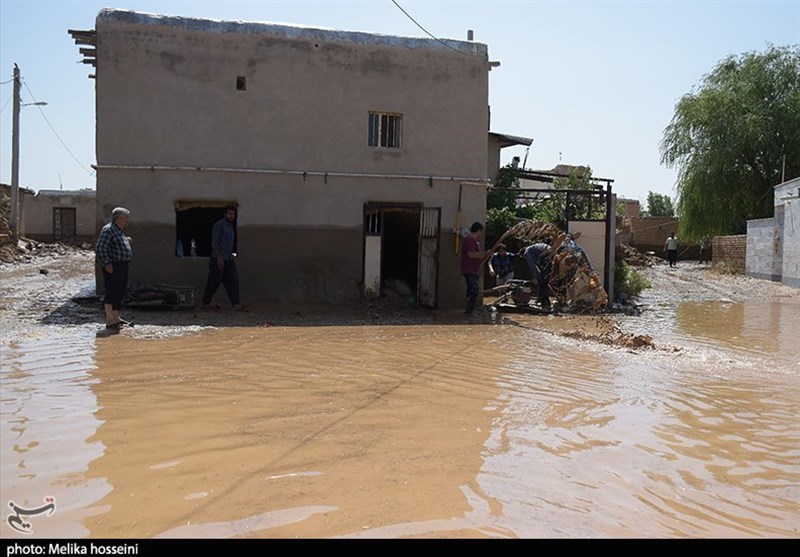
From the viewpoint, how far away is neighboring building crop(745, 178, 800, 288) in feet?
77.8

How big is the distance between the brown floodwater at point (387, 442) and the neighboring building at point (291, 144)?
5129 mm

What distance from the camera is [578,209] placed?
2088 centimetres

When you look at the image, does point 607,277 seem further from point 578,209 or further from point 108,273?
point 108,273

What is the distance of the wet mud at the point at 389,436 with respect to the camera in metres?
3.91

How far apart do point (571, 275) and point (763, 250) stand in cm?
1469

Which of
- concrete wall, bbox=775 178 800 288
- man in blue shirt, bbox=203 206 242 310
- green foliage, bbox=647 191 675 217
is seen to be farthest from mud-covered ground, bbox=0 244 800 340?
green foliage, bbox=647 191 675 217

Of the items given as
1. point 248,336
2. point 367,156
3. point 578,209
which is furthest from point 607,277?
point 248,336

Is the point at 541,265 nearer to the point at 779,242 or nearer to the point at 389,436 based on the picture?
the point at 389,436

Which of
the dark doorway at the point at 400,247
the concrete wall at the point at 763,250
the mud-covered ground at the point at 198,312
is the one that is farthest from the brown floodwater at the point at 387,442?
the concrete wall at the point at 763,250

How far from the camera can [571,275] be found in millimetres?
15133

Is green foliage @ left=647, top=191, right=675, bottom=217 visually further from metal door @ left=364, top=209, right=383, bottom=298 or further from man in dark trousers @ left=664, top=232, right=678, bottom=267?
metal door @ left=364, top=209, right=383, bottom=298

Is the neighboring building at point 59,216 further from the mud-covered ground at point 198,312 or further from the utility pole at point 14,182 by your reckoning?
the mud-covered ground at point 198,312

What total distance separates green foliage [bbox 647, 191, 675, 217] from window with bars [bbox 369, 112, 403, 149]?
→ 48134mm
